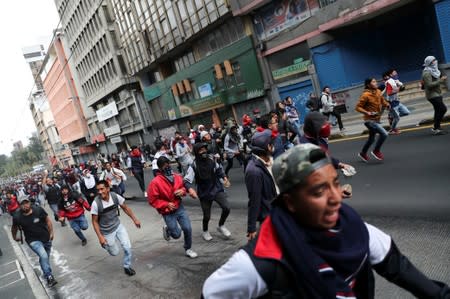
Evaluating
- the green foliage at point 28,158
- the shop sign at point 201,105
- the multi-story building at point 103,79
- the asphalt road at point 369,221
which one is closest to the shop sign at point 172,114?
the shop sign at point 201,105

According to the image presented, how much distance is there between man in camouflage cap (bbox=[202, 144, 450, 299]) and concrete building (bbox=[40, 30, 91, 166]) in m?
54.2

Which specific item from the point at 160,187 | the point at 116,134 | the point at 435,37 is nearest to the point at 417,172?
the point at 160,187

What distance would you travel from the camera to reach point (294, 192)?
147 cm

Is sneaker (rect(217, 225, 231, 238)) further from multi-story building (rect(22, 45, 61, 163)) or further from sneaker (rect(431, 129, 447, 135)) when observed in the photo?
multi-story building (rect(22, 45, 61, 163))

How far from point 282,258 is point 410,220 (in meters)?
4.27

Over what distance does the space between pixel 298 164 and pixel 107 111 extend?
154 ft

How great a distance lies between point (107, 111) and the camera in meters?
45.5

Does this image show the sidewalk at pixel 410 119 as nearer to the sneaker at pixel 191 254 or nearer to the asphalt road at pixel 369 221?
the asphalt road at pixel 369 221

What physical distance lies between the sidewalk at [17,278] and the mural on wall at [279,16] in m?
15.8

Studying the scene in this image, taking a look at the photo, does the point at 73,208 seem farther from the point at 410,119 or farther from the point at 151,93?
the point at 151,93

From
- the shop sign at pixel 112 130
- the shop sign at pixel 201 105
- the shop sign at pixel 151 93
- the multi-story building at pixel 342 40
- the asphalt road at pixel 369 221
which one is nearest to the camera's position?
the asphalt road at pixel 369 221

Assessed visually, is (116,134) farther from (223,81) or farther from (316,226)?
(316,226)

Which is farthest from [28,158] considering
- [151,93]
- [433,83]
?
[433,83]

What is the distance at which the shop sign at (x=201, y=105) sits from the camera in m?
25.8
